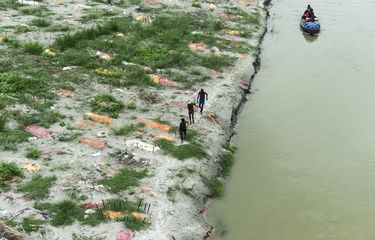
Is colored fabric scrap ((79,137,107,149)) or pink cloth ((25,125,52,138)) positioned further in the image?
pink cloth ((25,125,52,138))

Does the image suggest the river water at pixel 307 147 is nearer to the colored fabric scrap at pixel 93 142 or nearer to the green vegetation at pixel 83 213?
the green vegetation at pixel 83 213

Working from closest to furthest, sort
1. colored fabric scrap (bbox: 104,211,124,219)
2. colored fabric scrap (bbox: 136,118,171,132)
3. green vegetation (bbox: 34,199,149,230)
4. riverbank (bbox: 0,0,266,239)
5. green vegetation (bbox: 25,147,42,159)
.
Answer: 1. green vegetation (bbox: 34,199,149,230)
2. colored fabric scrap (bbox: 104,211,124,219)
3. riverbank (bbox: 0,0,266,239)
4. green vegetation (bbox: 25,147,42,159)
5. colored fabric scrap (bbox: 136,118,171,132)

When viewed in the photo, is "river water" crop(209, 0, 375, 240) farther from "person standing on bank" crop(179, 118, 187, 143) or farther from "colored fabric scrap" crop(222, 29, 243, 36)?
"person standing on bank" crop(179, 118, 187, 143)

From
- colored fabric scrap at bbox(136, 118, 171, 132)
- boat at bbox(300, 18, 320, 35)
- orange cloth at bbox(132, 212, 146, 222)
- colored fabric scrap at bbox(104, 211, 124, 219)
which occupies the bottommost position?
orange cloth at bbox(132, 212, 146, 222)

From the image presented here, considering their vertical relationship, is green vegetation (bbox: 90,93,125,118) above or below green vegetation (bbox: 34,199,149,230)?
above

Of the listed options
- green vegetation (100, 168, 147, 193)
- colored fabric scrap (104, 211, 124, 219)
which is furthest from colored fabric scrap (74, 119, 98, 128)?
colored fabric scrap (104, 211, 124, 219)

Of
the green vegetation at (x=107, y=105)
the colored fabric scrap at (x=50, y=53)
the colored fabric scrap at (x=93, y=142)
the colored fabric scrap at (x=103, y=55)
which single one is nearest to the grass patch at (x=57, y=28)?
the colored fabric scrap at (x=50, y=53)
